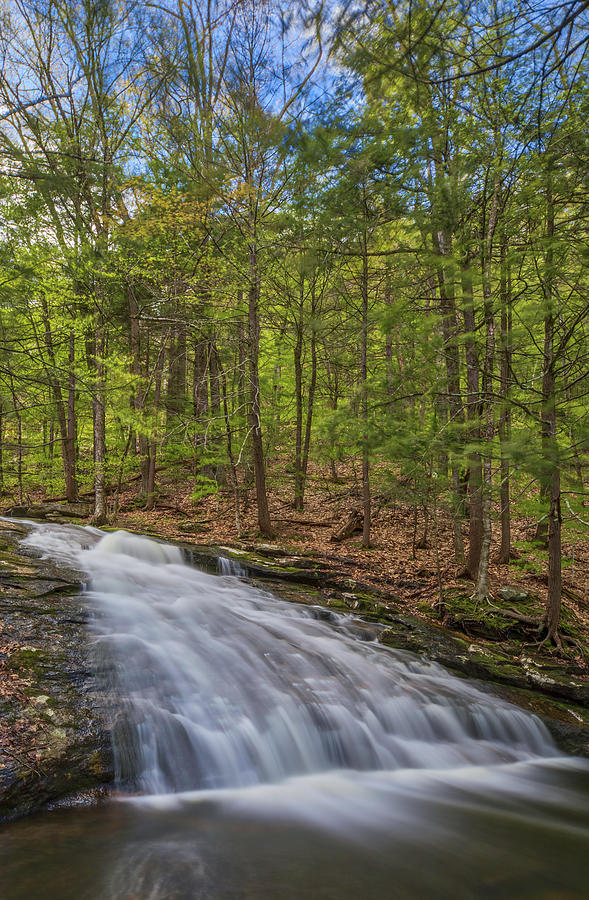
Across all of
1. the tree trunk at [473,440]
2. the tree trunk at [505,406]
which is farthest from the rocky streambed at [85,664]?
the tree trunk at [505,406]

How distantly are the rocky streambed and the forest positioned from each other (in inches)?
38.4

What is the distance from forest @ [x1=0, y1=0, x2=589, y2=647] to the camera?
14.9ft

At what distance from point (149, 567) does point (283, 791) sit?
5.03 metres

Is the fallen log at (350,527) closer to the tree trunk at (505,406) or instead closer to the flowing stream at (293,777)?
the tree trunk at (505,406)

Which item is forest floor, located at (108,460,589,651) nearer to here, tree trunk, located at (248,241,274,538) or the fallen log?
the fallen log

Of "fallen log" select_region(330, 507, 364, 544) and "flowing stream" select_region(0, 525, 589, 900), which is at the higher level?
"fallen log" select_region(330, 507, 364, 544)

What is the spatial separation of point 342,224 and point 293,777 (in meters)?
8.59

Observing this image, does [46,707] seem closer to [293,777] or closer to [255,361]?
[293,777]

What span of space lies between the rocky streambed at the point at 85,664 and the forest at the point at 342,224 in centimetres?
98

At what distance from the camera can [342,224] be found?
8.46m

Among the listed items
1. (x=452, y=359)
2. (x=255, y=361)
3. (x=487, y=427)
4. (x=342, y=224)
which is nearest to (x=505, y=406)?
(x=452, y=359)

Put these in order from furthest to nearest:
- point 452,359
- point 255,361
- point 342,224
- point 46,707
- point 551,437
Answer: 1. point 255,361
2. point 342,224
3. point 452,359
4. point 551,437
5. point 46,707

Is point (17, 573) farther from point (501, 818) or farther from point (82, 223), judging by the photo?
point (82, 223)

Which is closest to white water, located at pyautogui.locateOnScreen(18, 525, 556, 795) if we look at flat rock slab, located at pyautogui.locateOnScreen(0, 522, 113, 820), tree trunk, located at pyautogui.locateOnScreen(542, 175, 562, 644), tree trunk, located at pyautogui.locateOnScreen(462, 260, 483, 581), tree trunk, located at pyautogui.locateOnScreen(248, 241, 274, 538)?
flat rock slab, located at pyautogui.locateOnScreen(0, 522, 113, 820)
